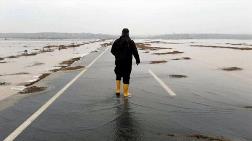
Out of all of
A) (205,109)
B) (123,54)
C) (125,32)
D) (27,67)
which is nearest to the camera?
(205,109)

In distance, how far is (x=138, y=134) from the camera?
6.92m

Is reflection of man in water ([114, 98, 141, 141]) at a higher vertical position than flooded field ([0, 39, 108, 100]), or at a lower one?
higher

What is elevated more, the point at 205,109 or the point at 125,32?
the point at 125,32

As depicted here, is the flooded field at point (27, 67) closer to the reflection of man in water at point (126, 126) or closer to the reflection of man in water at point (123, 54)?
the reflection of man in water at point (123, 54)

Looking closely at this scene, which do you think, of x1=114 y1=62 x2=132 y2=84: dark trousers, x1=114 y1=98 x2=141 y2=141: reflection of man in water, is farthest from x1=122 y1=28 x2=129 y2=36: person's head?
x1=114 y1=98 x2=141 y2=141: reflection of man in water

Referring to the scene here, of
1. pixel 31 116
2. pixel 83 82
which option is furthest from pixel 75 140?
pixel 83 82

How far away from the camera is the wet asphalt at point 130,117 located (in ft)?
22.8

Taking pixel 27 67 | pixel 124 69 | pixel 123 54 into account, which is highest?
pixel 123 54

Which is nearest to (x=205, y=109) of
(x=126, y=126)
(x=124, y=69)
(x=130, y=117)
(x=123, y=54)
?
(x=130, y=117)

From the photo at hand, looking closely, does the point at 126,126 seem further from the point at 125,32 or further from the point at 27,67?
the point at 27,67

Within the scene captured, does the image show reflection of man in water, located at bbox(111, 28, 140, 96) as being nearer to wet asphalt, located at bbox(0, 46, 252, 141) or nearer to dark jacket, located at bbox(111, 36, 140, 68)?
dark jacket, located at bbox(111, 36, 140, 68)

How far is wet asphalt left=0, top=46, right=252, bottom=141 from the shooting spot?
6.94 meters

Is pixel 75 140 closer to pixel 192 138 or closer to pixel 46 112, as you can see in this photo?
pixel 192 138

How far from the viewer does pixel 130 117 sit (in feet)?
27.8
